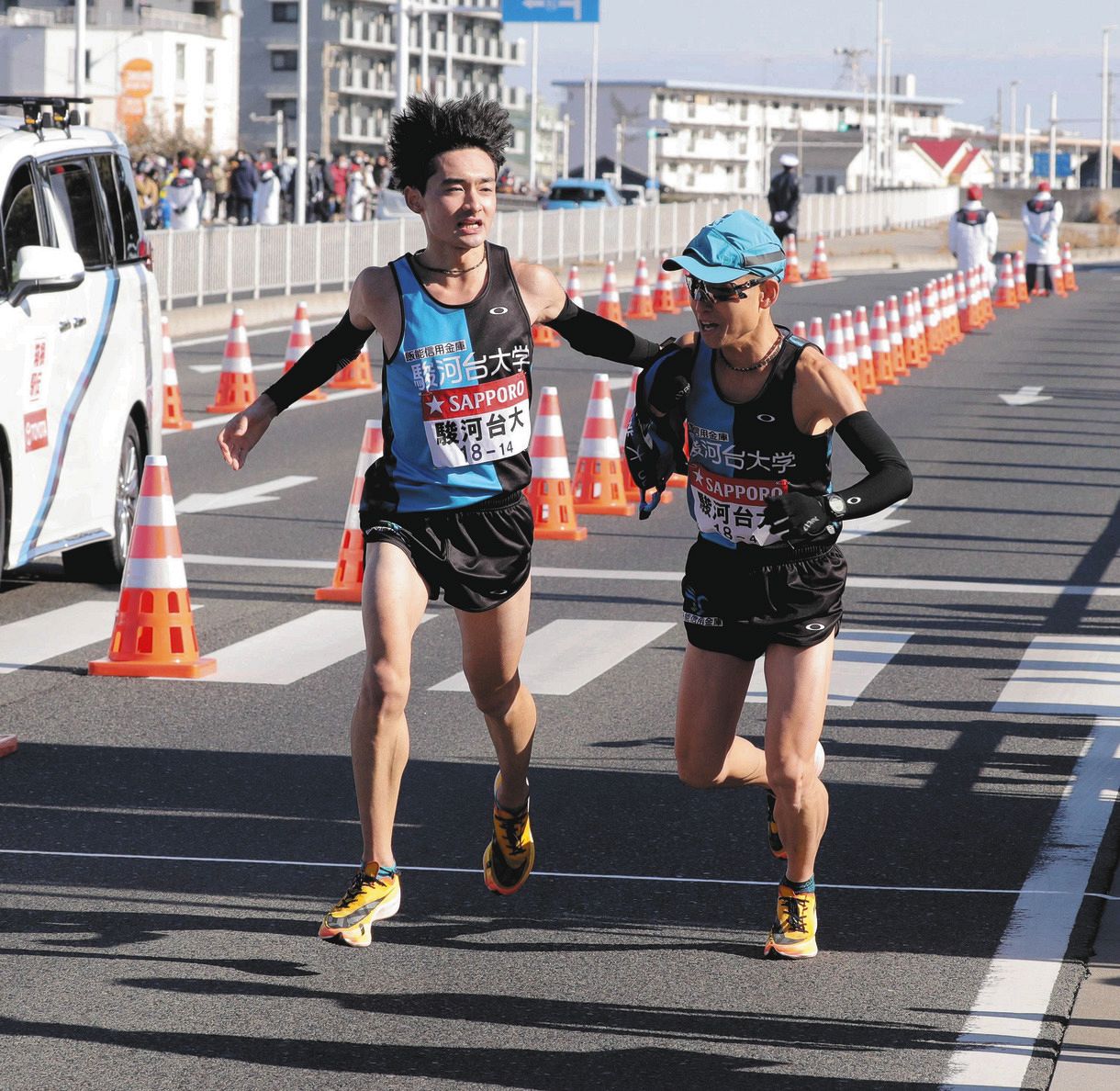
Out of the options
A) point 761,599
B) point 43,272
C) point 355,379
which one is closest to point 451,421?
point 761,599

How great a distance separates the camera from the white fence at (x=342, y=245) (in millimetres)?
28656

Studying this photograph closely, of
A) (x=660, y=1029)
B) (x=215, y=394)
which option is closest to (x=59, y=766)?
(x=660, y=1029)

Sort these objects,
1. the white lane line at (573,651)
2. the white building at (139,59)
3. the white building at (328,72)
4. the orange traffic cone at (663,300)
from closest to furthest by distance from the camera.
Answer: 1. the white lane line at (573,651)
2. the orange traffic cone at (663,300)
3. the white building at (139,59)
4. the white building at (328,72)

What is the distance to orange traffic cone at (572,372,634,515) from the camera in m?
14.2

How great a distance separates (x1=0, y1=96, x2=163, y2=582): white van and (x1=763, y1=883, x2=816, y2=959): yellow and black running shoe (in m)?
4.85

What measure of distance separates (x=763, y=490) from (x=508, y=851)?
3.90 feet

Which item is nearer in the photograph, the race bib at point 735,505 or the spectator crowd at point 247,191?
the race bib at point 735,505

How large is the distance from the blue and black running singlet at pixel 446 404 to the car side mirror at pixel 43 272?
12.5ft

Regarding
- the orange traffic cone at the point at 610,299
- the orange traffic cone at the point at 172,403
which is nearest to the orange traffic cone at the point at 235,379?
the orange traffic cone at the point at 172,403

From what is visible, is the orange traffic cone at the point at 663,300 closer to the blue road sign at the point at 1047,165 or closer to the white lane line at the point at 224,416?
the white lane line at the point at 224,416

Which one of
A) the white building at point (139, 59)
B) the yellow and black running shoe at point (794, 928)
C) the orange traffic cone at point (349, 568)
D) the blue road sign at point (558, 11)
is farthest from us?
the white building at point (139, 59)

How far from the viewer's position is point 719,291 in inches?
204

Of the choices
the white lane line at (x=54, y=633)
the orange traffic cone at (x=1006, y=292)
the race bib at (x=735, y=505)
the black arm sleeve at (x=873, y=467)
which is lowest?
the white lane line at (x=54, y=633)

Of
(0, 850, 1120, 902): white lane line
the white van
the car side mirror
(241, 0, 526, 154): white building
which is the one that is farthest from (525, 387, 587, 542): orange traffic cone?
(241, 0, 526, 154): white building
